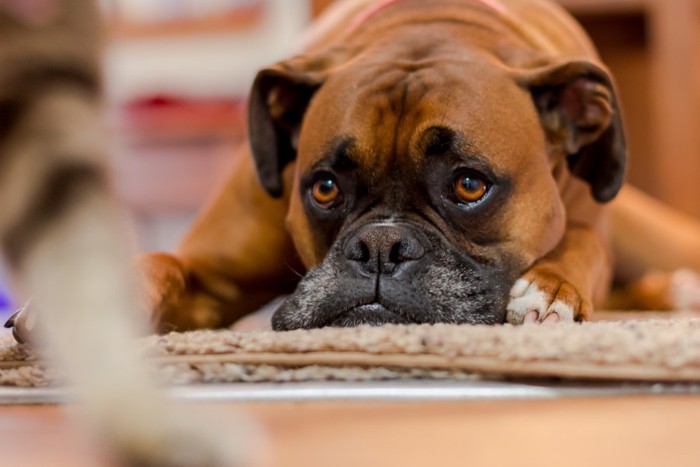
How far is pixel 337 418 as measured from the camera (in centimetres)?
95

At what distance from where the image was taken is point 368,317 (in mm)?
1332

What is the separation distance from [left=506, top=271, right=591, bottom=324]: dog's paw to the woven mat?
0.19 metres

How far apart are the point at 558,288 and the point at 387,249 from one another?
0.27 meters

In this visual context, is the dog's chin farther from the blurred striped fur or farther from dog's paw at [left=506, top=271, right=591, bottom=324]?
the blurred striped fur

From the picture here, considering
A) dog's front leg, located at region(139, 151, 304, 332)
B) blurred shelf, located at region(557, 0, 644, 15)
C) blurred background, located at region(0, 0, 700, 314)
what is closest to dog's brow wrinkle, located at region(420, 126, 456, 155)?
dog's front leg, located at region(139, 151, 304, 332)

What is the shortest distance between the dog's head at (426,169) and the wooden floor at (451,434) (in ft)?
1.15

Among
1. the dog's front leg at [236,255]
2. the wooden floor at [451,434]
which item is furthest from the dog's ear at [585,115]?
the wooden floor at [451,434]

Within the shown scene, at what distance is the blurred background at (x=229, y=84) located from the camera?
11.4 ft

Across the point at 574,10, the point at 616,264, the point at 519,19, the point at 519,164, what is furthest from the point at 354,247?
the point at 574,10

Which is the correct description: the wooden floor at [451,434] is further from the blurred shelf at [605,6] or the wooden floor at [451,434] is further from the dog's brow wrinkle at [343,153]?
the blurred shelf at [605,6]

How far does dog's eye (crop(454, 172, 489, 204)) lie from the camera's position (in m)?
1.44

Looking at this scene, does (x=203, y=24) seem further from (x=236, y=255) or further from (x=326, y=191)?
Result: (x=326, y=191)

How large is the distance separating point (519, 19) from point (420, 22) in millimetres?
236

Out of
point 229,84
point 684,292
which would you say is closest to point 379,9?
point 684,292
